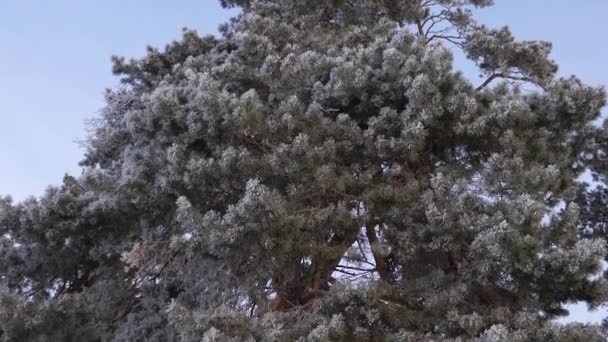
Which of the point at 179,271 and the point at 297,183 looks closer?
the point at 297,183

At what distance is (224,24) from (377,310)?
5.16 meters

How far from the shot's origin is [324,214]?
5047mm

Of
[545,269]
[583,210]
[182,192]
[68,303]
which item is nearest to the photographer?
[545,269]

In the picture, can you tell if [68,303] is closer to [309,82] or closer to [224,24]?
[309,82]

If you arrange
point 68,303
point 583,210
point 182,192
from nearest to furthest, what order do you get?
point 182,192 → point 68,303 → point 583,210

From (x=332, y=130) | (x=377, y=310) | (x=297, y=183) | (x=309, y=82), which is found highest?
(x=309, y=82)

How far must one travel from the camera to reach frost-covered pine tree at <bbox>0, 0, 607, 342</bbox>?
15.1 feet

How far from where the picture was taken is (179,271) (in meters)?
5.77

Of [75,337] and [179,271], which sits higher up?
[179,271]

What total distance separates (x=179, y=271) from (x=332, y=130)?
1798mm

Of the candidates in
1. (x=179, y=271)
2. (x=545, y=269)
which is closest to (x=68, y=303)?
(x=179, y=271)

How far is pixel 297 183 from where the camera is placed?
5.13 m

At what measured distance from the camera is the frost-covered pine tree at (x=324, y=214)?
4598mm

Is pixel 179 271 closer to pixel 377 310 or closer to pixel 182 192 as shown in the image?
pixel 182 192
